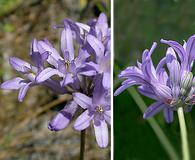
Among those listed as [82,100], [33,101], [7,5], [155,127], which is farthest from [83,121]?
[7,5]

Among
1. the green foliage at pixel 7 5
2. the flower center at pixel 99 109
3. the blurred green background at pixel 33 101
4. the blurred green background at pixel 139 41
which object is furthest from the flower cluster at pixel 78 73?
the green foliage at pixel 7 5

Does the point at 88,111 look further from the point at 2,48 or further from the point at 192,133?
the point at 2,48

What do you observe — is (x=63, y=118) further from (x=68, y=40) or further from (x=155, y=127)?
(x=155, y=127)

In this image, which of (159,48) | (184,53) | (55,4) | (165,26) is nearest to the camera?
(184,53)

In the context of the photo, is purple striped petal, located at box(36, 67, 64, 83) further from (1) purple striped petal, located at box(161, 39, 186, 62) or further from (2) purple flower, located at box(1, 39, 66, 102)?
(1) purple striped petal, located at box(161, 39, 186, 62)

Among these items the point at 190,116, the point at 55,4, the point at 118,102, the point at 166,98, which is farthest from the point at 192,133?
the point at 55,4

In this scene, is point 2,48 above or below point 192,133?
above

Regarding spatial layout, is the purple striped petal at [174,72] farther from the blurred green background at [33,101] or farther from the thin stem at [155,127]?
the blurred green background at [33,101]
